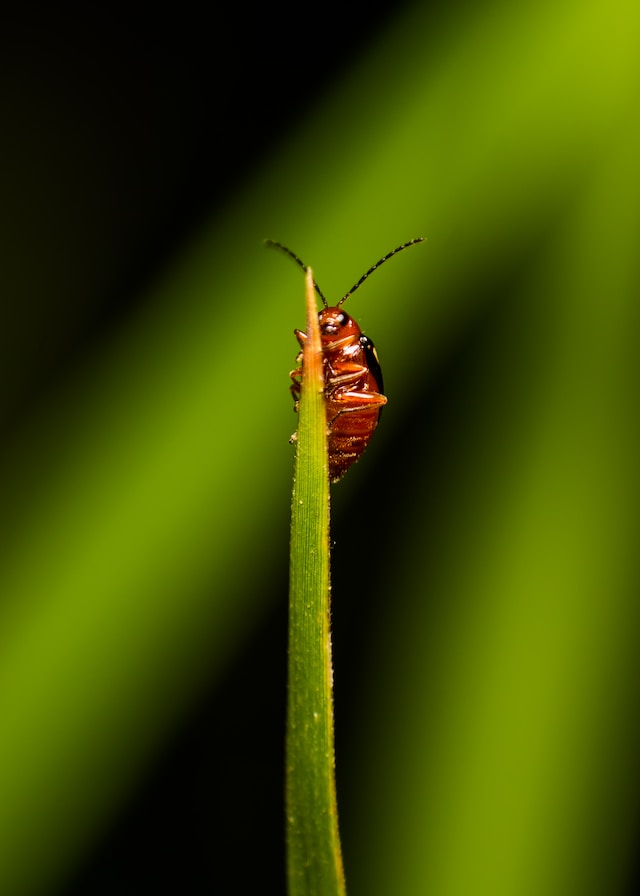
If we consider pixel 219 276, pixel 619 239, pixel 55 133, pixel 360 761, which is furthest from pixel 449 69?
pixel 55 133

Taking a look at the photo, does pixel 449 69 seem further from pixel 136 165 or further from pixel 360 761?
pixel 136 165

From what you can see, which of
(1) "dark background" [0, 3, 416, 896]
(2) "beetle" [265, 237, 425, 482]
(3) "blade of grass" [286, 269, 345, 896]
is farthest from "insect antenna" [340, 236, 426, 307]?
(1) "dark background" [0, 3, 416, 896]

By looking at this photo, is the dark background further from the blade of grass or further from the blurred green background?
the blade of grass

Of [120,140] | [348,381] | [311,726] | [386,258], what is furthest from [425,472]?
[120,140]

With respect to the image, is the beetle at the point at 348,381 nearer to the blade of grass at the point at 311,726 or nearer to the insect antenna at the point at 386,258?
the insect antenna at the point at 386,258

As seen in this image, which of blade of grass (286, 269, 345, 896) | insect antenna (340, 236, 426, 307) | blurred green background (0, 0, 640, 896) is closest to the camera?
blade of grass (286, 269, 345, 896)

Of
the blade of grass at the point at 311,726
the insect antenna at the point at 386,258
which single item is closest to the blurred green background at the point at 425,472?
the insect antenna at the point at 386,258

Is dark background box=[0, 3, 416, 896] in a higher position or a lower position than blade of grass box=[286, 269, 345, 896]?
higher
